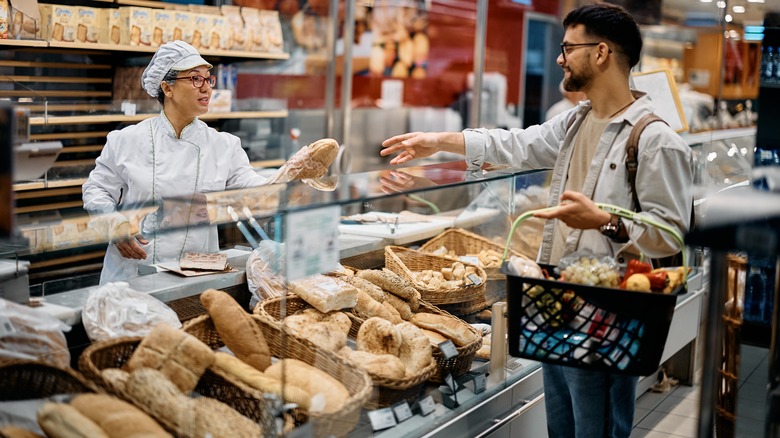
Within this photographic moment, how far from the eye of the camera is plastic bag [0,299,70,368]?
2.10 m

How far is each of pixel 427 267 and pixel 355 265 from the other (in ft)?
1.39

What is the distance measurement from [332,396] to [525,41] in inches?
364

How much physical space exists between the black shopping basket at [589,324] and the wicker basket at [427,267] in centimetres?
106

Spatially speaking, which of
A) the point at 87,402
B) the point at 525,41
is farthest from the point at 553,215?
the point at 525,41

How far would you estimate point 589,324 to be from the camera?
2.31 metres

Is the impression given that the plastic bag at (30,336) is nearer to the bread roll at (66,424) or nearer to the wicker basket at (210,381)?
the wicker basket at (210,381)

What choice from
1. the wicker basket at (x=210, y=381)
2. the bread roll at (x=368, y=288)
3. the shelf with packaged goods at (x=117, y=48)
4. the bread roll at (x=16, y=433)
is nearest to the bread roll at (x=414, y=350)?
the bread roll at (x=368, y=288)

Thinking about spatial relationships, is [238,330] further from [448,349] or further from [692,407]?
[692,407]

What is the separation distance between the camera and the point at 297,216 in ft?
7.00

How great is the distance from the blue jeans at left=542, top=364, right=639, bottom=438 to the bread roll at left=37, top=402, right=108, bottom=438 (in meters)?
1.44

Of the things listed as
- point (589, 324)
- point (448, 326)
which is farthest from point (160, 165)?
point (589, 324)

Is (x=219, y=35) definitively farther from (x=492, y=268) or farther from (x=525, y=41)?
(x=525, y=41)

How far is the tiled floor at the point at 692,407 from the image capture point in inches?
139

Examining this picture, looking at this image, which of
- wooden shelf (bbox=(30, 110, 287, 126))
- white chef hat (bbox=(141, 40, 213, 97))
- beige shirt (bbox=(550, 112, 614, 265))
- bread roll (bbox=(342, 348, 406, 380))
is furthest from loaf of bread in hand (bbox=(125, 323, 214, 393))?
wooden shelf (bbox=(30, 110, 287, 126))
